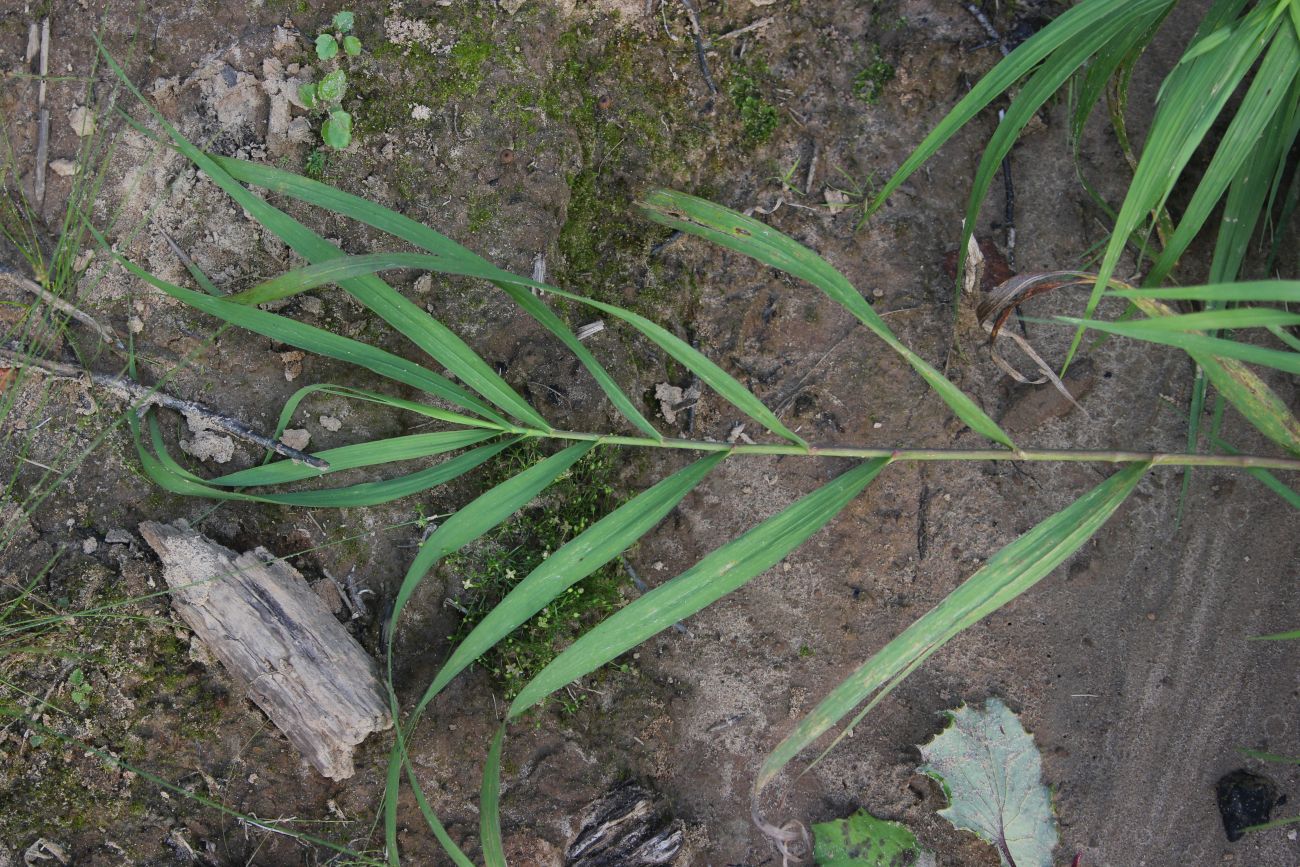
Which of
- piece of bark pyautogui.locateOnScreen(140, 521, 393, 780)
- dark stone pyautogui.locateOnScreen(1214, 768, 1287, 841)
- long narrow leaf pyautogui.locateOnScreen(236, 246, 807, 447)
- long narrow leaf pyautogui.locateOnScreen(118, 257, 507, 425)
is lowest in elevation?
dark stone pyautogui.locateOnScreen(1214, 768, 1287, 841)

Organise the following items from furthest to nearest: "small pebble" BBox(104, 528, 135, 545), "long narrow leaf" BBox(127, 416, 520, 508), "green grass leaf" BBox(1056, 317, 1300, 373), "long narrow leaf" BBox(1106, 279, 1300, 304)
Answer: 1. "small pebble" BBox(104, 528, 135, 545)
2. "long narrow leaf" BBox(127, 416, 520, 508)
3. "green grass leaf" BBox(1056, 317, 1300, 373)
4. "long narrow leaf" BBox(1106, 279, 1300, 304)

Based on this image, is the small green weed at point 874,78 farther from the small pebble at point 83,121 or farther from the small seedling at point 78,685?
the small seedling at point 78,685

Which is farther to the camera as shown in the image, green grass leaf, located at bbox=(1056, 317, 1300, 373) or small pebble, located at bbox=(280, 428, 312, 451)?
small pebble, located at bbox=(280, 428, 312, 451)

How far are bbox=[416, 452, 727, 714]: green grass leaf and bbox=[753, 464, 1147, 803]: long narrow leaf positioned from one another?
0.47 meters

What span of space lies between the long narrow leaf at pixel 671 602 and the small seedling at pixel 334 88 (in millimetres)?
Result: 1148

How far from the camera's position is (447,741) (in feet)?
6.28

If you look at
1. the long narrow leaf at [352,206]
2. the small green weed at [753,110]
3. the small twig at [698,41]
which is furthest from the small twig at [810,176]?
the long narrow leaf at [352,206]

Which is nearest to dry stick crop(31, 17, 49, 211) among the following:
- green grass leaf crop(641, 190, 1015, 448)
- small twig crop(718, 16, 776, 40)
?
green grass leaf crop(641, 190, 1015, 448)

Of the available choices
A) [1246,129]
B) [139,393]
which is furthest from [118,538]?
[1246,129]

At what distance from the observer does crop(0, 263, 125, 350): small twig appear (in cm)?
181

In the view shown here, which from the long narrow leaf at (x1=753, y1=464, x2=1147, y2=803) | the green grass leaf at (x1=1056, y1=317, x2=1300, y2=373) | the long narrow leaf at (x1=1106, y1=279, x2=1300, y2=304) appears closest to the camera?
the long narrow leaf at (x1=1106, y1=279, x2=1300, y2=304)

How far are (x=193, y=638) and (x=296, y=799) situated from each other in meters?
0.42

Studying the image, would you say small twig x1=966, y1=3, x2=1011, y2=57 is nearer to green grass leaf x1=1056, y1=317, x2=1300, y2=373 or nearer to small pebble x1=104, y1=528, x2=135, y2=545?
green grass leaf x1=1056, y1=317, x2=1300, y2=373

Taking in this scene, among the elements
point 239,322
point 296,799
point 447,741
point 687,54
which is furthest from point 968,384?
point 296,799
